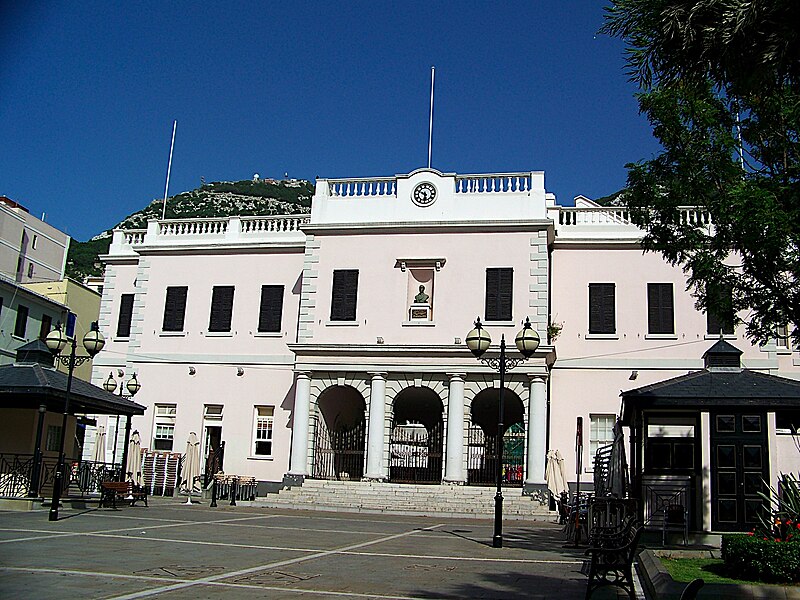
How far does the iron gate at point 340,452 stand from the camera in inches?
1199

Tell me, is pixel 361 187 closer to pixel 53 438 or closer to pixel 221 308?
pixel 221 308

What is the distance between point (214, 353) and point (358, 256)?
23.9 feet

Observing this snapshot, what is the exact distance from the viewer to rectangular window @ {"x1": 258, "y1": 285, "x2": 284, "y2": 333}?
33188mm

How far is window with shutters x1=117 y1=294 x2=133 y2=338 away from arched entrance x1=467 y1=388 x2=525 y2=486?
1493cm

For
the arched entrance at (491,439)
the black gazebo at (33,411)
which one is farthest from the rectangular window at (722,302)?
the black gazebo at (33,411)

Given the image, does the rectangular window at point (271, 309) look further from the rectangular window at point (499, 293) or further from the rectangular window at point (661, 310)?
the rectangular window at point (661, 310)

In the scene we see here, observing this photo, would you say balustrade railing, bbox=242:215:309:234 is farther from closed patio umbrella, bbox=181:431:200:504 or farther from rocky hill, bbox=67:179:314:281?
rocky hill, bbox=67:179:314:281

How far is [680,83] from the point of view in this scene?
394 inches

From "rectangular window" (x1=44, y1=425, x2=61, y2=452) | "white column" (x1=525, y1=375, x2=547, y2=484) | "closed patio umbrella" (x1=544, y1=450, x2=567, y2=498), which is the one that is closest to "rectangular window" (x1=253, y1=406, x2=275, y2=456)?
"rectangular window" (x1=44, y1=425, x2=61, y2=452)

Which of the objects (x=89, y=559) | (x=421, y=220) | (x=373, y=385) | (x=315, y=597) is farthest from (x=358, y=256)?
(x=315, y=597)

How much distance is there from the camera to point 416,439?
3212 cm

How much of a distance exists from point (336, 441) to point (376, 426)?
9.47 ft

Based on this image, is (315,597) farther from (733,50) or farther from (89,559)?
(733,50)

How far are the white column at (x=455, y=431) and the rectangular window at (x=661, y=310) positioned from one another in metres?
7.28
